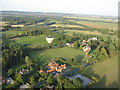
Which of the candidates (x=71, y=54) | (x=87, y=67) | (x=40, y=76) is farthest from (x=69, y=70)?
(x=71, y=54)

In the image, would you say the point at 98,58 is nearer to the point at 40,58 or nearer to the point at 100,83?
the point at 100,83

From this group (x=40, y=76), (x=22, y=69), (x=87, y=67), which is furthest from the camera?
(x=87, y=67)

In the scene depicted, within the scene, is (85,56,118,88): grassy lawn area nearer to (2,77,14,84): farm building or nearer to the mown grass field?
the mown grass field

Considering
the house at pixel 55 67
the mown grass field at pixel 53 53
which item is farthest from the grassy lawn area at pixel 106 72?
the mown grass field at pixel 53 53

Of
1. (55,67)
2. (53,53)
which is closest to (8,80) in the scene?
(55,67)

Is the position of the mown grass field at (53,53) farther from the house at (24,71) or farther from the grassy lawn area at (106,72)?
the grassy lawn area at (106,72)

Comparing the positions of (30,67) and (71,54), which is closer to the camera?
(30,67)

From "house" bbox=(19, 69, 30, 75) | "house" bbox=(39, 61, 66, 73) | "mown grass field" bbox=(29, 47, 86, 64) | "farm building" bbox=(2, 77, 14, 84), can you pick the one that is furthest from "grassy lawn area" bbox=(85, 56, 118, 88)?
"farm building" bbox=(2, 77, 14, 84)

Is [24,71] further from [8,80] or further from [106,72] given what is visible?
[106,72]
